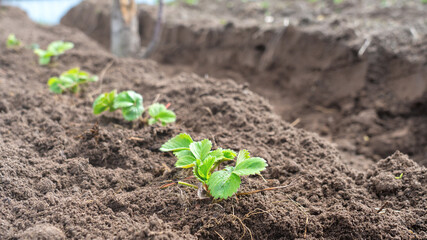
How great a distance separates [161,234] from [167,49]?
445 centimetres

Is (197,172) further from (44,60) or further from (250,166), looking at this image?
(44,60)

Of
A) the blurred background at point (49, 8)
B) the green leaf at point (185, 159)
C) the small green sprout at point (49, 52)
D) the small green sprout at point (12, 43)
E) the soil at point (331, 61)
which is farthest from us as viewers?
the blurred background at point (49, 8)

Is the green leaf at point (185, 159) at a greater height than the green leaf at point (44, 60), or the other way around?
the green leaf at point (185, 159)

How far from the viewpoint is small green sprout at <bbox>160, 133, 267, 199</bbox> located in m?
1.64

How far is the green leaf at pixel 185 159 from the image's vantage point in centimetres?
174

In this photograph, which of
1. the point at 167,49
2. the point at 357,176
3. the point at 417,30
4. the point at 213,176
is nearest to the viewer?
the point at 213,176

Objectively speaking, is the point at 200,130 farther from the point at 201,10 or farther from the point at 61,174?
the point at 201,10

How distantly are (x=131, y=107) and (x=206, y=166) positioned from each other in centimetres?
86

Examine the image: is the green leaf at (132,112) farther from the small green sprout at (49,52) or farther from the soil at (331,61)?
the soil at (331,61)

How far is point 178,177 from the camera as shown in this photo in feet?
6.46

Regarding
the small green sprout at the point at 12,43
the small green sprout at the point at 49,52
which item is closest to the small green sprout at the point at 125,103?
the small green sprout at the point at 49,52

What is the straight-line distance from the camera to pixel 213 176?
1.67 meters

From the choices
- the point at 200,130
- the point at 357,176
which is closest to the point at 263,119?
the point at 200,130

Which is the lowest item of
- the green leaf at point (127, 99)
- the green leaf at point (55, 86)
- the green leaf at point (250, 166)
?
the green leaf at point (55, 86)
